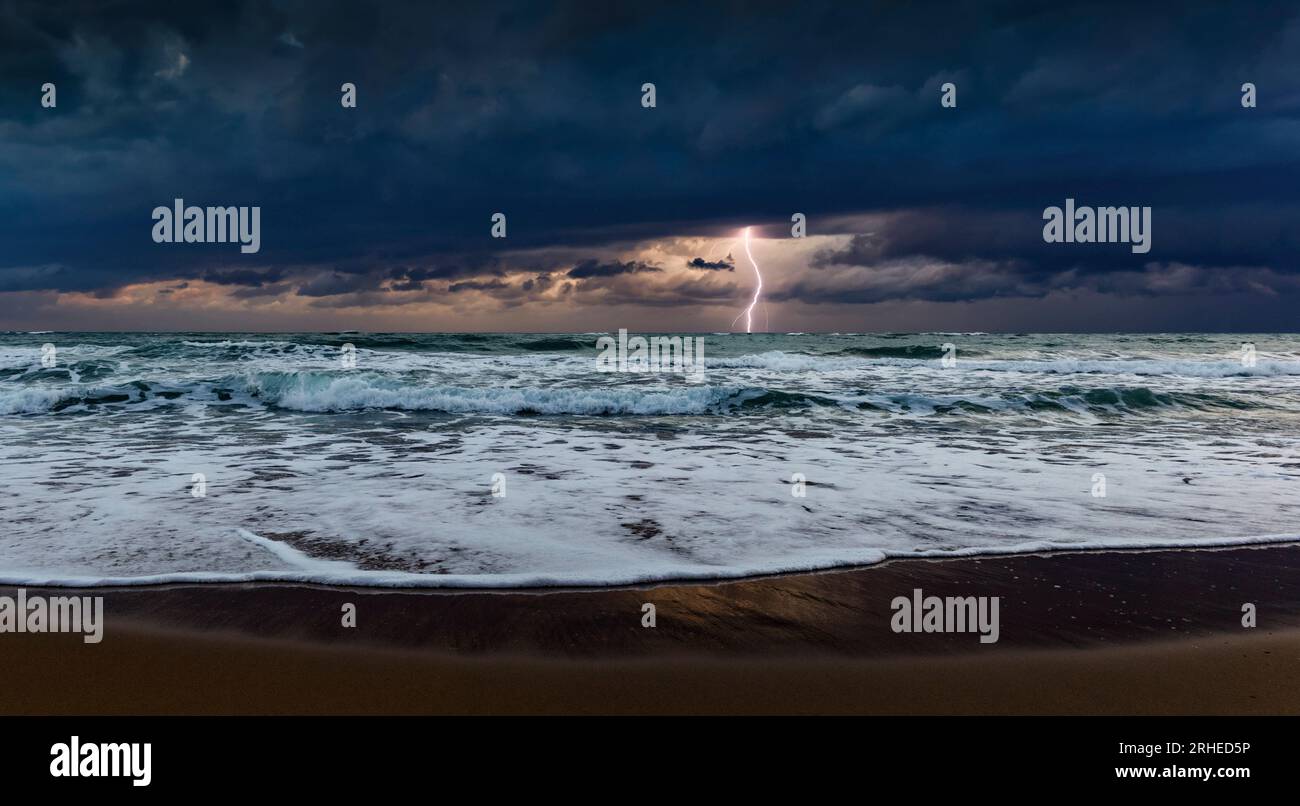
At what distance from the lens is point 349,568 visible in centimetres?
453

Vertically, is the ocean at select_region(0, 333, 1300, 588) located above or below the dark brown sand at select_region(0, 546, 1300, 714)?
above

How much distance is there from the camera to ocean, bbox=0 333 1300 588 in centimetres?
487

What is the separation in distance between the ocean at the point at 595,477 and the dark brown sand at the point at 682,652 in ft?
1.47

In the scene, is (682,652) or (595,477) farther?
(595,477)

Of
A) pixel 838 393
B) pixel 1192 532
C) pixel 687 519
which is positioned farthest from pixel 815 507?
pixel 838 393

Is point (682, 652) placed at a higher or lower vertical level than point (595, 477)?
lower

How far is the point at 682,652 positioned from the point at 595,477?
14.4 feet

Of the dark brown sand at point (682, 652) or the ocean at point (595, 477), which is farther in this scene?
the ocean at point (595, 477)

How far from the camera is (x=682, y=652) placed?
3354 millimetres

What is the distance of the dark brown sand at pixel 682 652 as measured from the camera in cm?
293

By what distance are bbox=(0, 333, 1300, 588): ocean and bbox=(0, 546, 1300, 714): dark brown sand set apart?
17.7 inches

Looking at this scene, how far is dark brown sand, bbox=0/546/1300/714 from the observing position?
115 inches

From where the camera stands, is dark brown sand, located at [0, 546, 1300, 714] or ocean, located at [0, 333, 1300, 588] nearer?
dark brown sand, located at [0, 546, 1300, 714]

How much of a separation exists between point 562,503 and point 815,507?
2218mm
